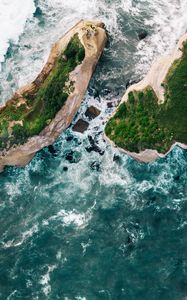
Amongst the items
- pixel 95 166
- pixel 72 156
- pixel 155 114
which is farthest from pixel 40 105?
pixel 155 114

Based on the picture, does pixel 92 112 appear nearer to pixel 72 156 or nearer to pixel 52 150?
pixel 72 156

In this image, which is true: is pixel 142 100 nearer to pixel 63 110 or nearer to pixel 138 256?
pixel 63 110

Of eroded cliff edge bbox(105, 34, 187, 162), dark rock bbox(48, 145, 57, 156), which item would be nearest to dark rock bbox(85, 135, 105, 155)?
eroded cliff edge bbox(105, 34, 187, 162)

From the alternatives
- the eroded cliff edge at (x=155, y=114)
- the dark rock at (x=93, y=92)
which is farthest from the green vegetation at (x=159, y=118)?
the dark rock at (x=93, y=92)

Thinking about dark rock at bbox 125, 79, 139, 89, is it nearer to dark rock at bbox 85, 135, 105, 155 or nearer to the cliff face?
the cliff face

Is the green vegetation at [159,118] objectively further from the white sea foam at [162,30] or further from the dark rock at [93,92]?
the dark rock at [93,92]
